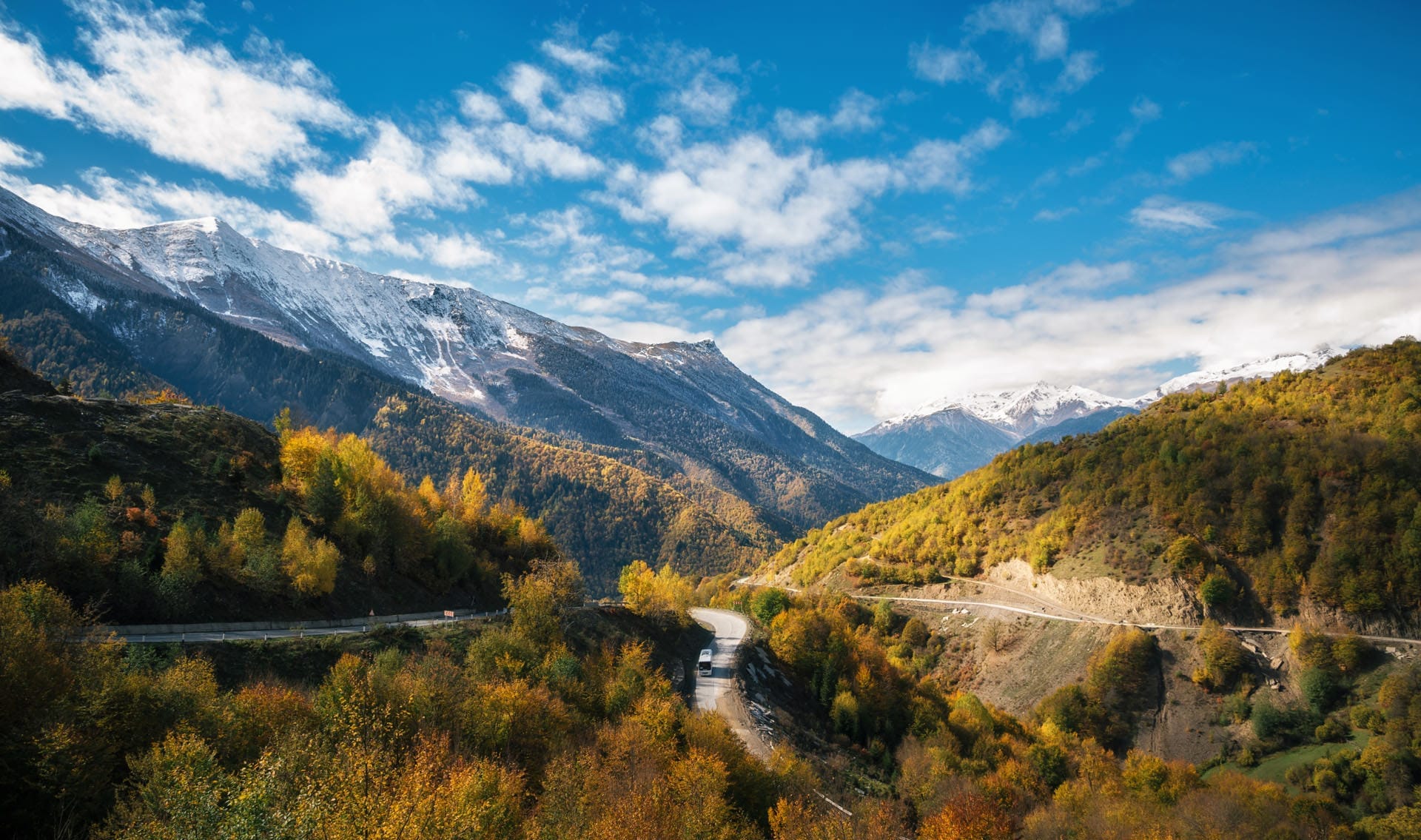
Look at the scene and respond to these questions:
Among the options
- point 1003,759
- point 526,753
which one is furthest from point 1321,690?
point 526,753

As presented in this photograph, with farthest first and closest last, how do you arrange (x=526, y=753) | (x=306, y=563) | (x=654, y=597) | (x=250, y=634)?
(x=654, y=597) → (x=306, y=563) → (x=250, y=634) → (x=526, y=753)

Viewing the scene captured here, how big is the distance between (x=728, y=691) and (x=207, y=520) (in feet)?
176

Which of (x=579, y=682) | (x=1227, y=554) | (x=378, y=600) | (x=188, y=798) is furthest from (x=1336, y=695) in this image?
(x=378, y=600)

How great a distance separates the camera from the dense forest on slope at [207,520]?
44.9 metres

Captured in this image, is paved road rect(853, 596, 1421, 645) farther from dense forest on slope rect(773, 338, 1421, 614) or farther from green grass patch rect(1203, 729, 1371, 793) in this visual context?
green grass patch rect(1203, 729, 1371, 793)

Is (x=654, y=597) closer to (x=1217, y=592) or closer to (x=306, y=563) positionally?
(x=306, y=563)

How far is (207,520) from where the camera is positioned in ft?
191

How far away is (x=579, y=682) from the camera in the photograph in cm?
5291

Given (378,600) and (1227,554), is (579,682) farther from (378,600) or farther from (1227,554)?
(1227,554)

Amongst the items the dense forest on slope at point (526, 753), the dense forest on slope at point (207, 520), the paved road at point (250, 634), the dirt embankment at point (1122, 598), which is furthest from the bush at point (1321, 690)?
the dense forest on slope at point (207, 520)

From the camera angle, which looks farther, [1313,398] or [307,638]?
[1313,398]

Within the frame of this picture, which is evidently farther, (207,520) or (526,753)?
(207,520)

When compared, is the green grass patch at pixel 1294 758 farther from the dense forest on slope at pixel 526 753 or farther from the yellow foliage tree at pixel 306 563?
the yellow foliage tree at pixel 306 563

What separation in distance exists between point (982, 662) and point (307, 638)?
85691 mm
